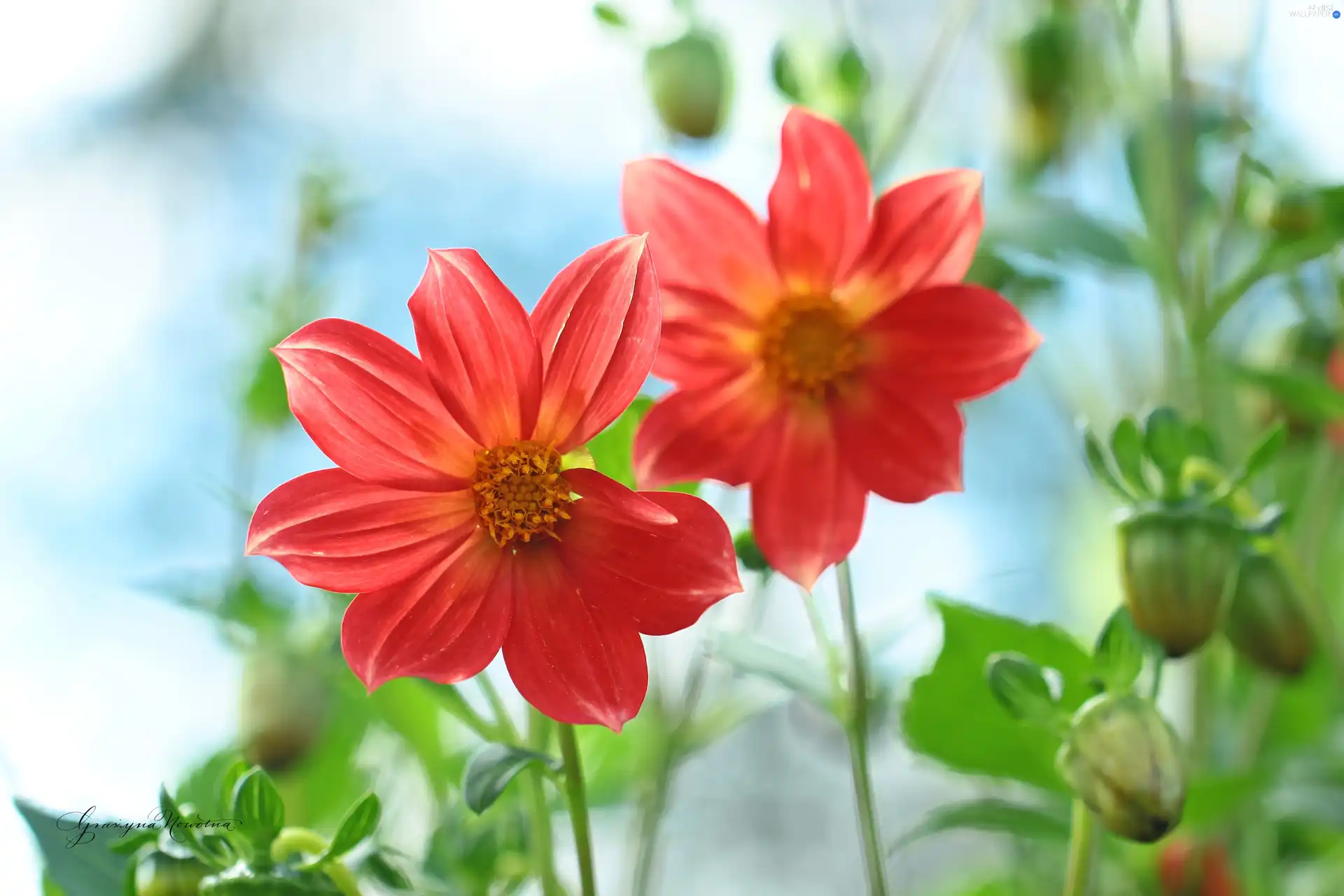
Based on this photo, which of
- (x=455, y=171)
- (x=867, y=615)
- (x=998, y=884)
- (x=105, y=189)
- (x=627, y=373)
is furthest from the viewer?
(x=455, y=171)

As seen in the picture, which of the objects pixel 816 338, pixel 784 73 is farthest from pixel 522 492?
pixel 784 73

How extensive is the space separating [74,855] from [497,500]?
0.53 ft

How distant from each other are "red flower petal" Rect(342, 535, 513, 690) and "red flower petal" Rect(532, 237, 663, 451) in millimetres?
41

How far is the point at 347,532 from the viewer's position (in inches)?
11.2

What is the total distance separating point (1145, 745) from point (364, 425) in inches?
8.5

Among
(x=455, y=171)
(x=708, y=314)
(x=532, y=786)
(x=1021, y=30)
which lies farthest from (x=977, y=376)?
(x=455, y=171)

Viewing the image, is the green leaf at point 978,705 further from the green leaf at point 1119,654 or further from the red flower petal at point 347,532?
the red flower petal at point 347,532

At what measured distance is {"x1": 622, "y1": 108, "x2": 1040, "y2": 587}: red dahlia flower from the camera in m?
0.33

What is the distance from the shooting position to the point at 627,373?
278 millimetres

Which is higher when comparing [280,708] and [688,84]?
[688,84]

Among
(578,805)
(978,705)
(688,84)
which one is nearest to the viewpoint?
(578,805)

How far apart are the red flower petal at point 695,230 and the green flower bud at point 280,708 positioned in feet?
0.80

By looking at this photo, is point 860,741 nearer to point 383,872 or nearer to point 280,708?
point 383,872

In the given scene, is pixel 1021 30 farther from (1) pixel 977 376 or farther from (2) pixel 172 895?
(2) pixel 172 895
